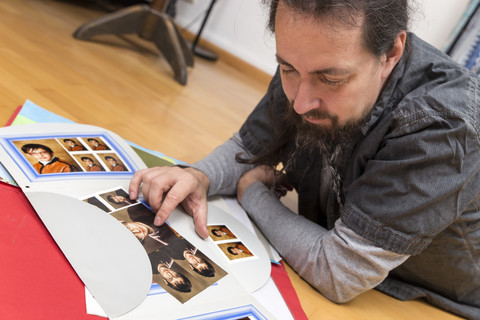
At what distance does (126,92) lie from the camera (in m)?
1.54

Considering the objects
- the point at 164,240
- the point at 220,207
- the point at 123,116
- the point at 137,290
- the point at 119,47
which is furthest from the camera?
the point at 119,47

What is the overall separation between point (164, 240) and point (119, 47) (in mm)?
1571

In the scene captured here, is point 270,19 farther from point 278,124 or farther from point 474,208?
point 474,208

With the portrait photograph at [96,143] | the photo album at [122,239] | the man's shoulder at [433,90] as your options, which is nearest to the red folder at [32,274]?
the photo album at [122,239]

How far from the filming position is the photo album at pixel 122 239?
0.62 metres

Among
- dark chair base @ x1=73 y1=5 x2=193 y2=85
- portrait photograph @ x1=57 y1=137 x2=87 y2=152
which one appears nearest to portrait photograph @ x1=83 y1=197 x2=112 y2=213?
portrait photograph @ x1=57 y1=137 x2=87 y2=152

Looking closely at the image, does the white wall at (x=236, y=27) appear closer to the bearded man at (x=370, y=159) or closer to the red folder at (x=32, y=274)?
the bearded man at (x=370, y=159)

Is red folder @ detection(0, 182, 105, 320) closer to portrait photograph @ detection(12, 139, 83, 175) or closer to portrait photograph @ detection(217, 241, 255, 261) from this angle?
portrait photograph @ detection(12, 139, 83, 175)

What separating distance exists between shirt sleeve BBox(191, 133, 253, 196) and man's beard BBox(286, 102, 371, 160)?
0.59 ft

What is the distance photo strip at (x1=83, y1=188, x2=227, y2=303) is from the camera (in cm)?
66

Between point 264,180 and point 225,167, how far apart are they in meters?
0.11

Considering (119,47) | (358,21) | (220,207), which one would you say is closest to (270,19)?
(358,21)

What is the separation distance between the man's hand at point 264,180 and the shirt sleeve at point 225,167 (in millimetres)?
17

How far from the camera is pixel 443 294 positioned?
1005mm
